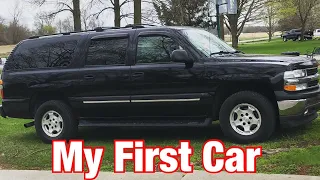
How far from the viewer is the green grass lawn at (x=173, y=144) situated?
558 centimetres

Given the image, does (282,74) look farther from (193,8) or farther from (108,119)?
(193,8)

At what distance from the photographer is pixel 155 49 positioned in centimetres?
708

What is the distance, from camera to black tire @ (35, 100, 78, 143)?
7.63m

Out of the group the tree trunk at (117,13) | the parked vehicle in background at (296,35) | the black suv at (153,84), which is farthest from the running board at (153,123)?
the parked vehicle in background at (296,35)

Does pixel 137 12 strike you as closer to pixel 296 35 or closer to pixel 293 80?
pixel 293 80

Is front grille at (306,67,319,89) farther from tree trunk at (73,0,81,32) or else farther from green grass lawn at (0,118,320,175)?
tree trunk at (73,0,81,32)

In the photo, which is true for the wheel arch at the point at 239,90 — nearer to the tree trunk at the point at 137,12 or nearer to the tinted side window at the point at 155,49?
the tinted side window at the point at 155,49

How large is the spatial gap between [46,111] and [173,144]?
2373 millimetres

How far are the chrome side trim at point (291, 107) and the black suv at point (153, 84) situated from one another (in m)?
0.01

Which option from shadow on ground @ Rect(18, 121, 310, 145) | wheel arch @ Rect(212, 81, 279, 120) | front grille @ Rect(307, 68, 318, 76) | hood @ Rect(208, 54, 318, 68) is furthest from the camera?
shadow on ground @ Rect(18, 121, 310, 145)

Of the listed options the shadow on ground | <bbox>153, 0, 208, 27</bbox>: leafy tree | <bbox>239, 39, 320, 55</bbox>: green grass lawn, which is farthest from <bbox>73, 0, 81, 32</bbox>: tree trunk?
the shadow on ground

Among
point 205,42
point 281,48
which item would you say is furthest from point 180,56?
point 281,48

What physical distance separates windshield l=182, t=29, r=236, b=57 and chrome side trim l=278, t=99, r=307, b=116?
4.44 feet

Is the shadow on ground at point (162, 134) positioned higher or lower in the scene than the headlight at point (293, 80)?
lower
